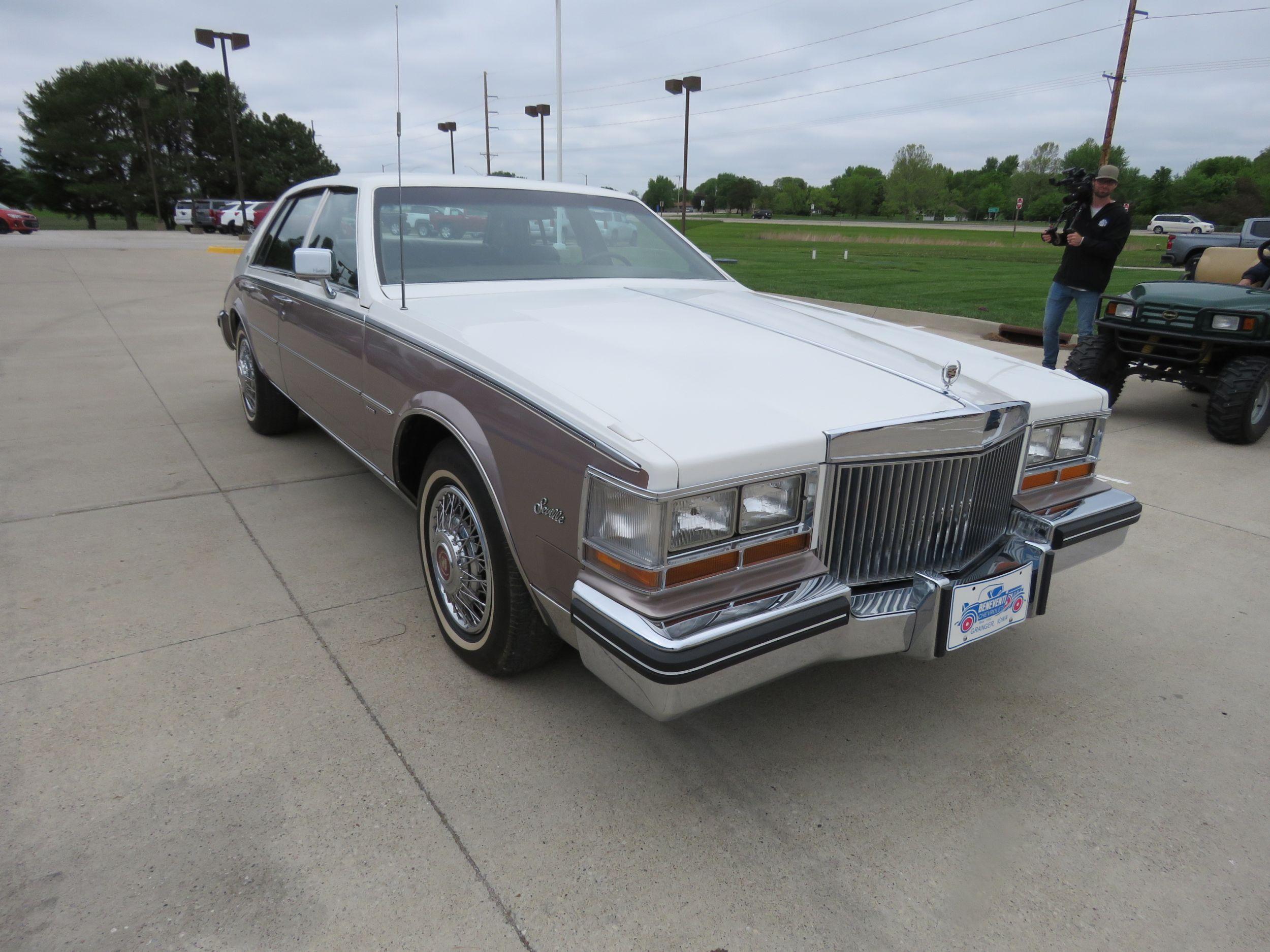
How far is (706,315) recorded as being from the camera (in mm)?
3070

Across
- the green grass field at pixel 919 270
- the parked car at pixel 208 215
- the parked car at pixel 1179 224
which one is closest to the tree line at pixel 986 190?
the parked car at pixel 1179 224

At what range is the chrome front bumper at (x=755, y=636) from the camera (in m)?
1.86

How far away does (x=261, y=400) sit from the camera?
17.2ft

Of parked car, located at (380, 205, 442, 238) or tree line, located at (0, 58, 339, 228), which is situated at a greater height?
tree line, located at (0, 58, 339, 228)

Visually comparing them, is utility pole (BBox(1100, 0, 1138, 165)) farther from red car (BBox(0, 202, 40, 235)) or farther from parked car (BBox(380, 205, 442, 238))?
red car (BBox(0, 202, 40, 235))

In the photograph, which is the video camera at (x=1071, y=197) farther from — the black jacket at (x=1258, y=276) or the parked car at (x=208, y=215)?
the parked car at (x=208, y=215)

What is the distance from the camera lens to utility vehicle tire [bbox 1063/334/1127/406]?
631 centimetres

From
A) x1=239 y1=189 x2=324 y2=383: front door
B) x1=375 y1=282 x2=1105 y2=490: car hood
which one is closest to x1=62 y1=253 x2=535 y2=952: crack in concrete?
x1=239 y1=189 x2=324 y2=383: front door

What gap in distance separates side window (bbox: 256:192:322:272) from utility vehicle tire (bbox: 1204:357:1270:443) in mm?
5898

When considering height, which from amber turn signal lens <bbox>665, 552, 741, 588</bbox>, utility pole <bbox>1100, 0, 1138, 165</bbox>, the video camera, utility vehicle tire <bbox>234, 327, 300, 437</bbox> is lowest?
utility vehicle tire <bbox>234, 327, 300, 437</bbox>

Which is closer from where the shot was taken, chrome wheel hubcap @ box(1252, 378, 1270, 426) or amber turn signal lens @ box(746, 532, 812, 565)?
amber turn signal lens @ box(746, 532, 812, 565)

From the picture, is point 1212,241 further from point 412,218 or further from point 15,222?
point 15,222

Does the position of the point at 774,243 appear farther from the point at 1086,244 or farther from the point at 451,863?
the point at 451,863

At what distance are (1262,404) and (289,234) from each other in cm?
653
